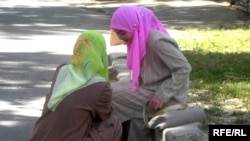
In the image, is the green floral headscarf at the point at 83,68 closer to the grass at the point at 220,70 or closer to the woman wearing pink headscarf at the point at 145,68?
the woman wearing pink headscarf at the point at 145,68

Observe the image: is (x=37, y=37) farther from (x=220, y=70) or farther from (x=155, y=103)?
(x=155, y=103)

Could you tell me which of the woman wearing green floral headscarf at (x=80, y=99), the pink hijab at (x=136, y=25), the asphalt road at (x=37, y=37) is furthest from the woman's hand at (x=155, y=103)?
the asphalt road at (x=37, y=37)

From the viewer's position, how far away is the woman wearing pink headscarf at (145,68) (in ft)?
14.3

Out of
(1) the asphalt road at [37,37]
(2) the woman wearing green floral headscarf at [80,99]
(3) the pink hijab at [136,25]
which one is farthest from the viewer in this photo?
(1) the asphalt road at [37,37]

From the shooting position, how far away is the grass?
249 inches

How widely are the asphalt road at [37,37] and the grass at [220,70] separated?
1.91 metres

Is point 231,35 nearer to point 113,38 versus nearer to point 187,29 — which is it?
point 187,29

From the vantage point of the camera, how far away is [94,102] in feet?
12.5

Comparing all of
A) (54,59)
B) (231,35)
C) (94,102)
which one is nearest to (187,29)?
(231,35)

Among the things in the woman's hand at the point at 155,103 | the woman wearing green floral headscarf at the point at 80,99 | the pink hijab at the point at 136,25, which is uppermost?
the pink hijab at the point at 136,25

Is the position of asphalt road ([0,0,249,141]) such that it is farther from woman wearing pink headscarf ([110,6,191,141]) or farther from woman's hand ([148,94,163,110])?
woman's hand ([148,94,163,110])

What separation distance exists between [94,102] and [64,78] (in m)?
0.27

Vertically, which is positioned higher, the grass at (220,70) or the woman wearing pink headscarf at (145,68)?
the woman wearing pink headscarf at (145,68)

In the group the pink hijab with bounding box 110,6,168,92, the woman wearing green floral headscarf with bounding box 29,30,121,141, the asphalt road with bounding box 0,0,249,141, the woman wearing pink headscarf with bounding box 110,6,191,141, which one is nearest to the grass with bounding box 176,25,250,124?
the woman wearing pink headscarf with bounding box 110,6,191,141
